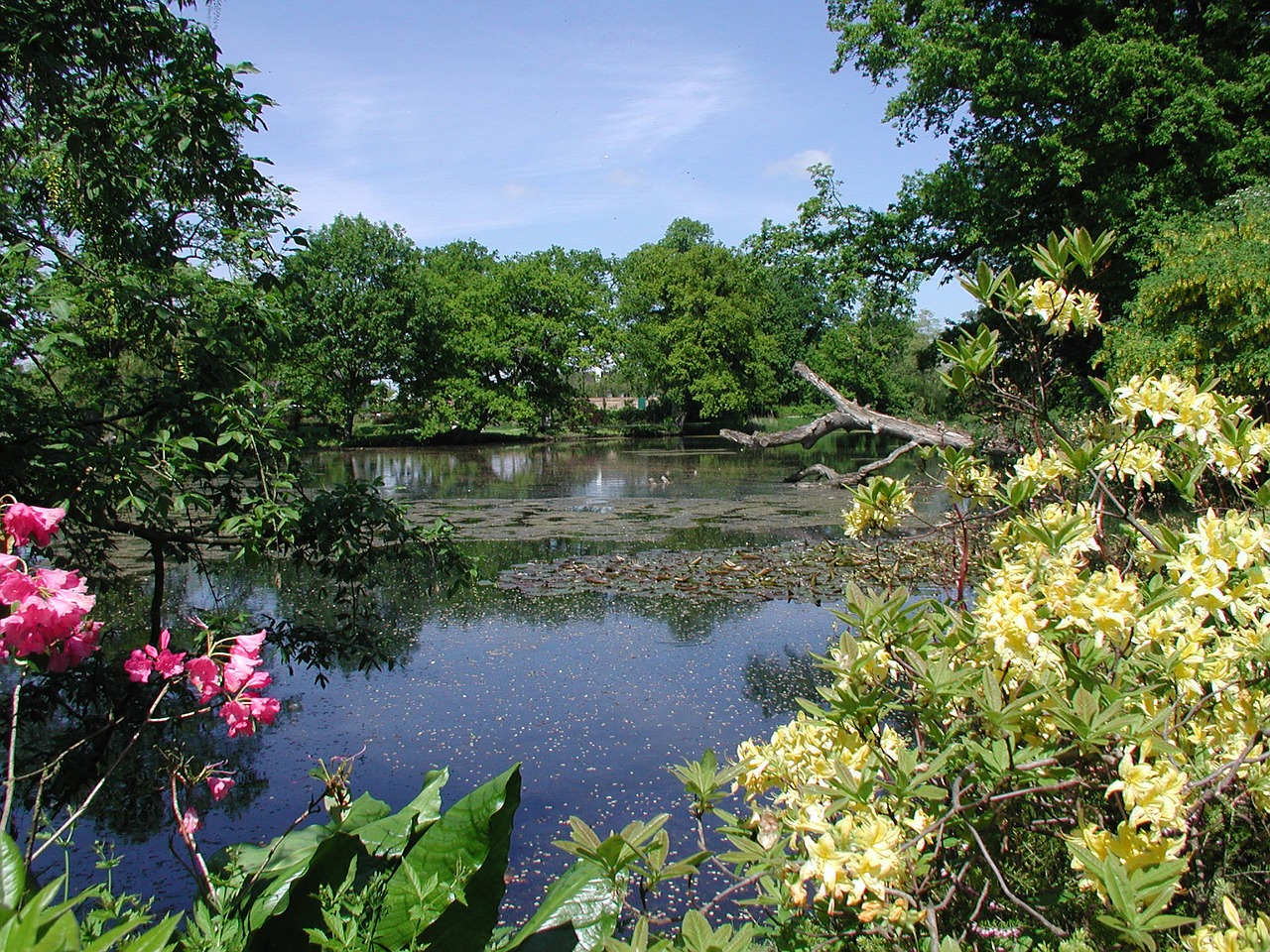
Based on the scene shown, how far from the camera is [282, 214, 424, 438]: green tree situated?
30.3m

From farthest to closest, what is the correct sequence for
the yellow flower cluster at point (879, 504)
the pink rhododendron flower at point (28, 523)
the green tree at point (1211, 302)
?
the green tree at point (1211, 302) → the yellow flower cluster at point (879, 504) → the pink rhododendron flower at point (28, 523)

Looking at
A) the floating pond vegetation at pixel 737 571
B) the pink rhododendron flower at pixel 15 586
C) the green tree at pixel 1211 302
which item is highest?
the green tree at pixel 1211 302

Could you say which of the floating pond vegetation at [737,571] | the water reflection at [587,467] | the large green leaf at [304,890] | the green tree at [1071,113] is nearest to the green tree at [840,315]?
the green tree at [1071,113]

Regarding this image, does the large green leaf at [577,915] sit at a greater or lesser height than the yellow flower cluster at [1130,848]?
lesser

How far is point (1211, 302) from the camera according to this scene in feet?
33.4

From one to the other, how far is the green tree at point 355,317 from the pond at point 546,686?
20531mm

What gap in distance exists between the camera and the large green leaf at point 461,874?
194 centimetres

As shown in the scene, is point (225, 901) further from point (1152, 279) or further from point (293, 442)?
point (1152, 279)

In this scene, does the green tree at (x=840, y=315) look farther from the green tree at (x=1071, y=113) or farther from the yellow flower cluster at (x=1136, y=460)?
the yellow flower cluster at (x=1136, y=460)

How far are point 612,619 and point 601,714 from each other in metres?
2.23

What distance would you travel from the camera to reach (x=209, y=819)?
4.20 metres

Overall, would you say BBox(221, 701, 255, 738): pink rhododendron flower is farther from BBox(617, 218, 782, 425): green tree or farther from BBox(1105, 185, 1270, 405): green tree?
BBox(617, 218, 782, 425): green tree

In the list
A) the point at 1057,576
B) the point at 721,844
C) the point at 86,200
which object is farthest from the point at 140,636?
the point at 1057,576

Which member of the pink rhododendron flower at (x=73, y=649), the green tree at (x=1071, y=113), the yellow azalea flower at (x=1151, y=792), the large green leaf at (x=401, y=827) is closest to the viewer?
the yellow azalea flower at (x=1151, y=792)
